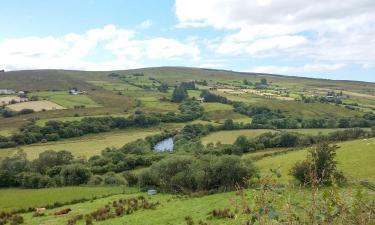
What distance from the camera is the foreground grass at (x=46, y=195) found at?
2229 inches

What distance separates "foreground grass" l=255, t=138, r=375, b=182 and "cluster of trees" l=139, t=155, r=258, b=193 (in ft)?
12.6

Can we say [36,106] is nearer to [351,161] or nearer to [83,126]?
[83,126]

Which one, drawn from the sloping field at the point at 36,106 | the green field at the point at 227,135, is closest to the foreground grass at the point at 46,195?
the green field at the point at 227,135

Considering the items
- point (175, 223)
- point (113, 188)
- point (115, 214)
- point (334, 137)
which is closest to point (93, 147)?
point (113, 188)

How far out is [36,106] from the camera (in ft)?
512

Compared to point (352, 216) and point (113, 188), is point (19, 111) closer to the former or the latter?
point (113, 188)

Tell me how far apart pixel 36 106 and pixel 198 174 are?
115190 mm

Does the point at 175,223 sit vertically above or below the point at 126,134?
above


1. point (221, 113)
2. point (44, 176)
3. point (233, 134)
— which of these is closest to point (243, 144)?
point (233, 134)

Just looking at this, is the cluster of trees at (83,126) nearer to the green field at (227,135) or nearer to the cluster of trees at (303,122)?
the cluster of trees at (303,122)

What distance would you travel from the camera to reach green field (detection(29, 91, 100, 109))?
16350cm

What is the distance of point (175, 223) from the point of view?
35.3 m

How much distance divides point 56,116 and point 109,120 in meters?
17.3

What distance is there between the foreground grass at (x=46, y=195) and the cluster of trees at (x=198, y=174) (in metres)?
4.70
